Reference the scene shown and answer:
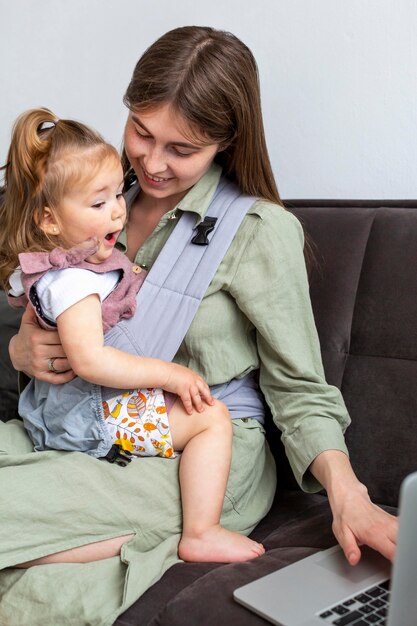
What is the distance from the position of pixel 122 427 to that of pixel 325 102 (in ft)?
3.08

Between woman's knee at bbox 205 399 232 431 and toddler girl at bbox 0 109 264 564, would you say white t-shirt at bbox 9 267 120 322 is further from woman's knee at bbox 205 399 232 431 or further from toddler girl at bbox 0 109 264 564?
woman's knee at bbox 205 399 232 431

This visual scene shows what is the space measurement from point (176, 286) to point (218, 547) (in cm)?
48

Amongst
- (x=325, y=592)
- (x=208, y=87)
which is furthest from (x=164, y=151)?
(x=325, y=592)

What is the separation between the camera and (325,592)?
115 cm

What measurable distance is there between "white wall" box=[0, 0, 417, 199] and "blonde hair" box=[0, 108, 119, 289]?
659mm

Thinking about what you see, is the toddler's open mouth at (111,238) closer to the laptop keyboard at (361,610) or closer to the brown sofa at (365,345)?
the brown sofa at (365,345)

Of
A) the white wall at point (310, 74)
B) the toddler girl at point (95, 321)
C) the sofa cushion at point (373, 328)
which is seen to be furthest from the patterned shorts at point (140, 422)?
the white wall at point (310, 74)

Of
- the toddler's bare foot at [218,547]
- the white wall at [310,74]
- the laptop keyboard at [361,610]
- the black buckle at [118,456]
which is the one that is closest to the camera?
the laptop keyboard at [361,610]

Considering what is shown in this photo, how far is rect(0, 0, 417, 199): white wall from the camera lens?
181 cm

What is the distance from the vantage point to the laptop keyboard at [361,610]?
1.06 metres

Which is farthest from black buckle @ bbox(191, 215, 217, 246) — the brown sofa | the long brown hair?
the brown sofa

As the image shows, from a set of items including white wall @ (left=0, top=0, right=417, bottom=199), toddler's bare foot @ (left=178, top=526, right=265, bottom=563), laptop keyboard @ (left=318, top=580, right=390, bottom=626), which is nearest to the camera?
laptop keyboard @ (left=318, top=580, right=390, bottom=626)

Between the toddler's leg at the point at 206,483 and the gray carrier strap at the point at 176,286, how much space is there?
130 millimetres

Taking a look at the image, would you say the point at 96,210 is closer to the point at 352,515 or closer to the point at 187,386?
the point at 187,386
